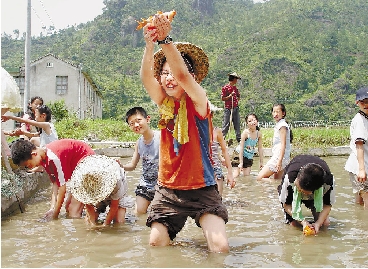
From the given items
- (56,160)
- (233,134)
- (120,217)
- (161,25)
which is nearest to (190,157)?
(161,25)

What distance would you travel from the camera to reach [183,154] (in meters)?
3.90

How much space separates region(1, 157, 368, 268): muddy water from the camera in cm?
391

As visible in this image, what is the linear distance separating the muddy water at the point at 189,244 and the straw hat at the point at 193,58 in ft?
5.08

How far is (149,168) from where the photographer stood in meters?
6.27

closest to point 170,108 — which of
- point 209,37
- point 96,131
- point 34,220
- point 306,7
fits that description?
point 34,220

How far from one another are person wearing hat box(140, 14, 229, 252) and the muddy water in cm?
28

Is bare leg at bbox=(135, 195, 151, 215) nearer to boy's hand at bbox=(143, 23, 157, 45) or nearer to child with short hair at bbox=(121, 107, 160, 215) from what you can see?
child with short hair at bbox=(121, 107, 160, 215)

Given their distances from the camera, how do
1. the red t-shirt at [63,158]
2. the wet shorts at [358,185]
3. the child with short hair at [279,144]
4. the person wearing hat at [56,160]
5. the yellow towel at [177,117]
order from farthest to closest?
the child with short hair at [279,144]
the wet shorts at [358,185]
the red t-shirt at [63,158]
the person wearing hat at [56,160]
the yellow towel at [177,117]

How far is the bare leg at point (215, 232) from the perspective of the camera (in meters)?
3.98

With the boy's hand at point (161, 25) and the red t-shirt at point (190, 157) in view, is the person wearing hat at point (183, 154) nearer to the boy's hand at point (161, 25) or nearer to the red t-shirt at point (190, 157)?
the red t-shirt at point (190, 157)

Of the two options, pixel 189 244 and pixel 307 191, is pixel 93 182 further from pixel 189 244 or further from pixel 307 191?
pixel 307 191

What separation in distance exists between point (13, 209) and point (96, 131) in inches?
606

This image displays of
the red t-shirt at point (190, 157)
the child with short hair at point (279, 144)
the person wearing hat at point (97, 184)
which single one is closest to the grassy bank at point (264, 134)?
the child with short hair at point (279, 144)

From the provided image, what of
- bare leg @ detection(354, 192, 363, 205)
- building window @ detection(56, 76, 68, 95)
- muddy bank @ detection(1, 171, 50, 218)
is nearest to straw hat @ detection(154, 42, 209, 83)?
muddy bank @ detection(1, 171, 50, 218)
